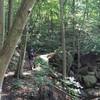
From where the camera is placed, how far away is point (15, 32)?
4027 mm

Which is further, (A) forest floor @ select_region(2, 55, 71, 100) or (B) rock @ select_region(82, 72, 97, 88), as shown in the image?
(B) rock @ select_region(82, 72, 97, 88)

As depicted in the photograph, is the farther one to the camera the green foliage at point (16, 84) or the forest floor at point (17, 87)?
the green foliage at point (16, 84)

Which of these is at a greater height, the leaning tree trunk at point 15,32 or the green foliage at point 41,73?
the leaning tree trunk at point 15,32

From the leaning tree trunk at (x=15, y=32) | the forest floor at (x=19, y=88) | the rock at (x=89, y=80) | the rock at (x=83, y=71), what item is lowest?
the rock at (x=89, y=80)

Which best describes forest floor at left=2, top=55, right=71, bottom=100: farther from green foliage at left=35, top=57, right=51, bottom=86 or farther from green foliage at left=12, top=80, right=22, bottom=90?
green foliage at left=35, top=57, right=51, bottom=86

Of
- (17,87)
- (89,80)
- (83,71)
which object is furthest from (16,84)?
(83,71)

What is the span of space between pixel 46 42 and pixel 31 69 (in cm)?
691

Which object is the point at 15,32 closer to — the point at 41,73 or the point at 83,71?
the point at 41,73

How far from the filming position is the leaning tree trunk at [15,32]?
12.6 ft

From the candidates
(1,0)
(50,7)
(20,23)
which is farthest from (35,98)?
(50,7)

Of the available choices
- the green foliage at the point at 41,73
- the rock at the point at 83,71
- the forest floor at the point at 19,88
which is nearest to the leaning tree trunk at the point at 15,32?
the forest floor at the point at 19,88

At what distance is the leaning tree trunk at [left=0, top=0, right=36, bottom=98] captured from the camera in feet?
12.6

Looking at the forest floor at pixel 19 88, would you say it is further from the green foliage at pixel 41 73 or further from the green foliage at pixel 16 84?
the green foliage at pixel 41 73

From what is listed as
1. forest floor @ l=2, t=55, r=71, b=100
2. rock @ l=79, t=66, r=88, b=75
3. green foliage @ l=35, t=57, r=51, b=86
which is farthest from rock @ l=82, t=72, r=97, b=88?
forest floor @ l=2, t=55, r=71, b=100
